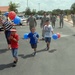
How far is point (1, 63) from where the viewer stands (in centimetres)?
941

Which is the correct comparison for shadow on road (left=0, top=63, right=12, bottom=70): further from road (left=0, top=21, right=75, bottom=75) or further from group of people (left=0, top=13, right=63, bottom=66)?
group of people (left=0, top=13, right=63, bottom=66)

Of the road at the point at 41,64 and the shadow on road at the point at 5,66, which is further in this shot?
the shadow on road at the point at 5,66

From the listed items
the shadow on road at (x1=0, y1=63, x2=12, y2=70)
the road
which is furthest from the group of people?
the road

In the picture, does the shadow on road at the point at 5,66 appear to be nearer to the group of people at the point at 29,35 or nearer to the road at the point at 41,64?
the road at the point at 41,64

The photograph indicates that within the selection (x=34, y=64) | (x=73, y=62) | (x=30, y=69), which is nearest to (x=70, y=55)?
(x=73, y=62)

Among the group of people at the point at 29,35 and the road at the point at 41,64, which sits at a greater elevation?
the group of people at the point at 29,35

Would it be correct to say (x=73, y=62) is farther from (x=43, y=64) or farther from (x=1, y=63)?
(x=1, y=63)

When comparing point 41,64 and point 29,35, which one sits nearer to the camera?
point 41,64

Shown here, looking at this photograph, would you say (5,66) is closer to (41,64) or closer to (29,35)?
(41,64)

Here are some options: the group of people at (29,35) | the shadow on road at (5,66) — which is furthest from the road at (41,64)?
the group of people at (29,35)

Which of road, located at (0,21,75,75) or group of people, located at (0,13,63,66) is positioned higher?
group of people, located at (0,13,63,66)

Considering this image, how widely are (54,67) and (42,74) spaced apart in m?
1.06

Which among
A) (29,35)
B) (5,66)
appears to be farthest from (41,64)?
(29,35)


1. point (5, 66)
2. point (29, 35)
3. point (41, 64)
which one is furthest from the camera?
point (29, 35)
